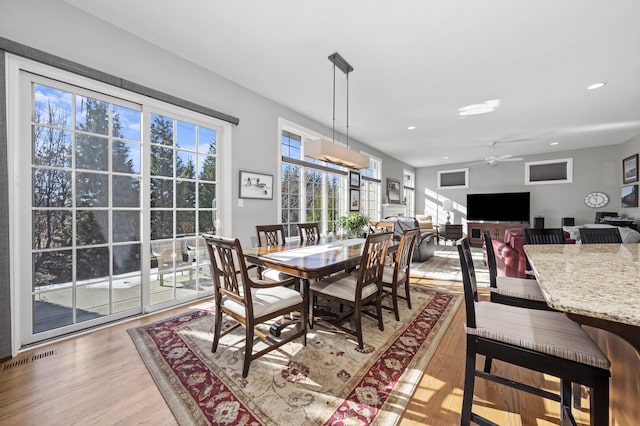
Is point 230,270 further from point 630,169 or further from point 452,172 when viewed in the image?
point 452,172

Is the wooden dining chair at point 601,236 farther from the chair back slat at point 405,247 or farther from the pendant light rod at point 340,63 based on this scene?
the pendant light rod at point 340,63

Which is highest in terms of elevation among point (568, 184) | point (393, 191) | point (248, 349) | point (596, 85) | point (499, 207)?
point (596, 85)

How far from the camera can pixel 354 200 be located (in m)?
5.91

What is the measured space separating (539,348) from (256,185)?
10.8 ft

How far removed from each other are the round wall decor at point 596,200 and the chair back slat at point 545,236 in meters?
6.72

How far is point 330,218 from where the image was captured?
17.6ft

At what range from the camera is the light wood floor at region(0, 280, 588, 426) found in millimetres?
1384

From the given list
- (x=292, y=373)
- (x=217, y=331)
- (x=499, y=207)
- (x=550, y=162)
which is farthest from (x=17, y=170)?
(x=550, y=162)

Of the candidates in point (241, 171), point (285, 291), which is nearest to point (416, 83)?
point (241, 171)

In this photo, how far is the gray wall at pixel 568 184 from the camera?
6328 mm

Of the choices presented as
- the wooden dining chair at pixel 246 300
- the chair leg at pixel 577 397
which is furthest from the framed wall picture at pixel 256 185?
the chair leg at pixel 577 397

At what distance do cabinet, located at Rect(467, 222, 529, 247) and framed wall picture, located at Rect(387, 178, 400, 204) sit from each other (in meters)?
2.37

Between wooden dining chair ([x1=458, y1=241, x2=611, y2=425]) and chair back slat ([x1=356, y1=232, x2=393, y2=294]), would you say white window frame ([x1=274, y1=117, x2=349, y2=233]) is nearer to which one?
chair back slat ([x1=356, y1=232, x2=393, y2=294])

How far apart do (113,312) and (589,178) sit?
33.1 feet
